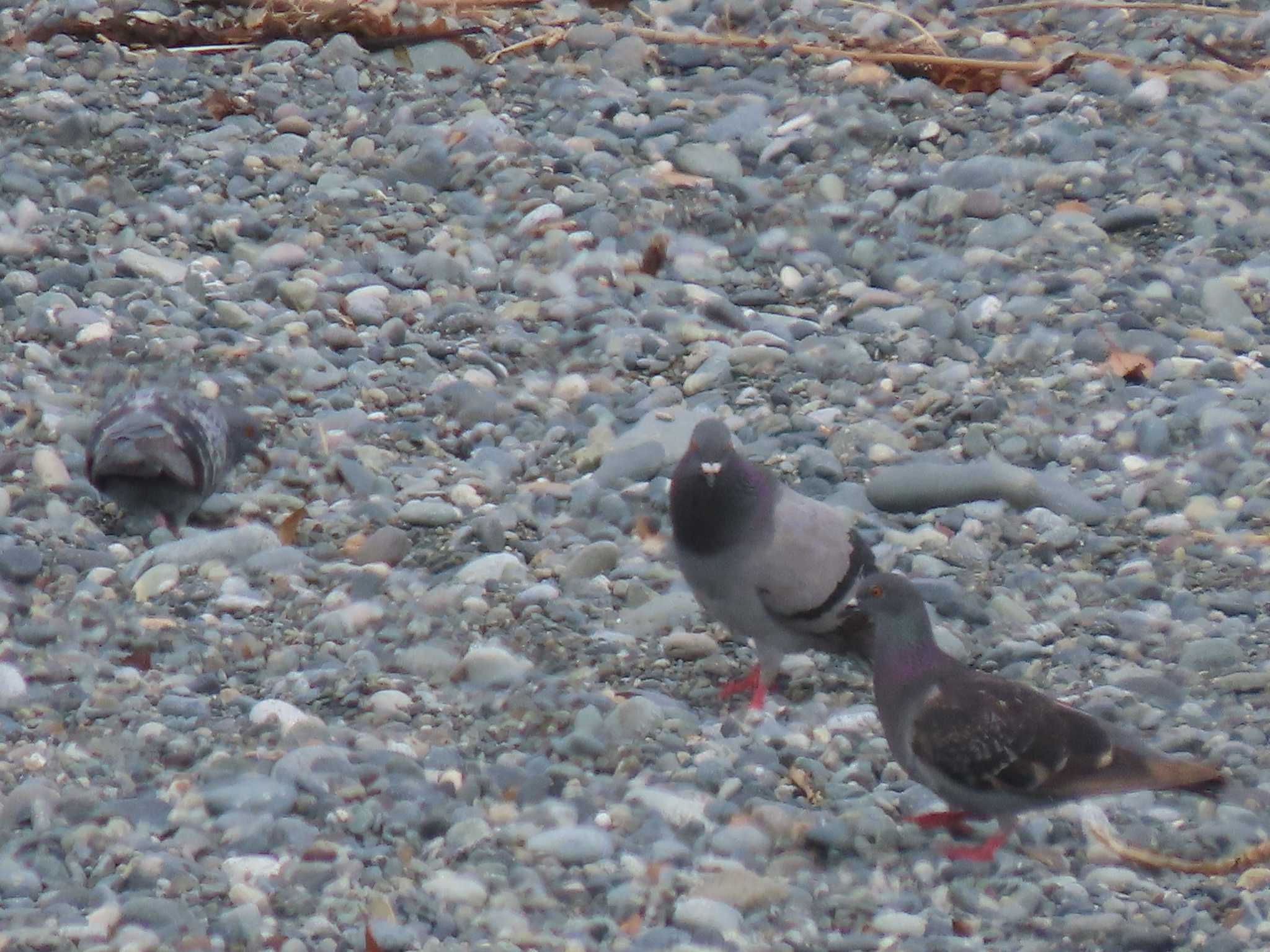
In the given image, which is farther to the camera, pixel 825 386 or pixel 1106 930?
pixel 825 386

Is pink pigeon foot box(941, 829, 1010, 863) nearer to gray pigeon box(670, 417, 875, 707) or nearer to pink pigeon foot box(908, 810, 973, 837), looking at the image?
pink pigeon foot box(908, 810, 973, 837)

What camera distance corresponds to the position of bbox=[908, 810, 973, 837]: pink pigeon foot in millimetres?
3965

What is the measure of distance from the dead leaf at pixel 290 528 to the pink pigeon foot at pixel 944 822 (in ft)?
6.44

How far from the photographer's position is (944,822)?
3969 mm

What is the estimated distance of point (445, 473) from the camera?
5430 millimetres

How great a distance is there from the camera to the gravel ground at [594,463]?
369 cm

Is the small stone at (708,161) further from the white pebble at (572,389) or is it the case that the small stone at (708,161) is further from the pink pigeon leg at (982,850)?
the pink pigeon leg at (982,850)

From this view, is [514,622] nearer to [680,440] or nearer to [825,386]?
[680,440]

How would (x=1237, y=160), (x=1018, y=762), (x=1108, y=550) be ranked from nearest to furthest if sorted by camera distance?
(x=1018, y=762) < (x=1108, y=550) < (x=1237, y=160)

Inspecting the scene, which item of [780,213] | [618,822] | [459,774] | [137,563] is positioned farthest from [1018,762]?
[780,213]

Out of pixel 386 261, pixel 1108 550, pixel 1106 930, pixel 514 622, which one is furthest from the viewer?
pixel 386 261

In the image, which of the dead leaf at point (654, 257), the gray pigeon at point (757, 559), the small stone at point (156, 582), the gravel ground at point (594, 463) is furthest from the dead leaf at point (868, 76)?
the small stone at point (156, 582)

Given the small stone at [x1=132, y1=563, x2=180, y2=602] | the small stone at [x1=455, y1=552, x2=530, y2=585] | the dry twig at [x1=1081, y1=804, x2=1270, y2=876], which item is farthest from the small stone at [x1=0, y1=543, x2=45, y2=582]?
the dry twig at [x1=1081, y1=804, x2=1270, y2=876]

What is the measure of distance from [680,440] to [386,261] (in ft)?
5.23
